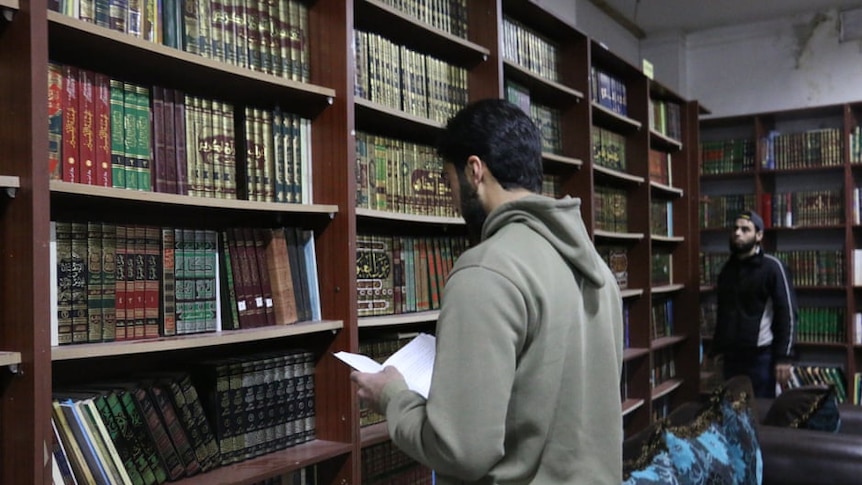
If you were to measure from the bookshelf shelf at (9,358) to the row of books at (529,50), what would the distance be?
77.4 inches

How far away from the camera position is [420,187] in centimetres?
232

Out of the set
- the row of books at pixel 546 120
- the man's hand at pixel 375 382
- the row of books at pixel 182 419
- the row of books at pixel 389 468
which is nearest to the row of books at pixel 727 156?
the row of books at pixel 546 120

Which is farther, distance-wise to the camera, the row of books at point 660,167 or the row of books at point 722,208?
the row of books at point 722,208

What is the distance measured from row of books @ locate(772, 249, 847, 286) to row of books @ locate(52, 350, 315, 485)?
4127mm

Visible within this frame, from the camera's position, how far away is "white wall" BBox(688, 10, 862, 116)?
502 centimetres

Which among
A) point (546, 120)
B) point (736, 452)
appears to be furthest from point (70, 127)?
point (546, 120)

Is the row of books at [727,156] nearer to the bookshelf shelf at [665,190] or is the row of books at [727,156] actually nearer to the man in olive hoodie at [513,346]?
the bookshelf shelf at [665,190]

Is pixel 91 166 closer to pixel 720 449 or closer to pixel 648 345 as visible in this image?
pixel 720 449

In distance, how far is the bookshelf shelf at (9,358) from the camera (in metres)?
1.19

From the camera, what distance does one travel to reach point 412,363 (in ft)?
4.27

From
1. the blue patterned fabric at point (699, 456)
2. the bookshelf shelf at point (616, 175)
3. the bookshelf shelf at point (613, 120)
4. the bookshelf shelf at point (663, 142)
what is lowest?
the blue patterned fabric at point (699, 456)

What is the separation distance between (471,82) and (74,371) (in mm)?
1606

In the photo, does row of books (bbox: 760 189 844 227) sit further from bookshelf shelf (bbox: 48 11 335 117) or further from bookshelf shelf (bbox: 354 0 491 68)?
bookshelf shelf (bbox: 48 11 335 117)

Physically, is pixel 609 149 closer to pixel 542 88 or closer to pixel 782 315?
pixel 542 88
